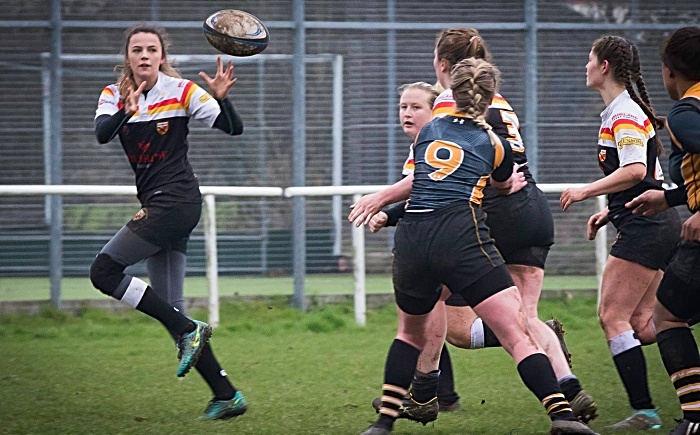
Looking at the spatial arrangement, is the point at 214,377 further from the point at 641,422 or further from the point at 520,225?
the point at 641,422

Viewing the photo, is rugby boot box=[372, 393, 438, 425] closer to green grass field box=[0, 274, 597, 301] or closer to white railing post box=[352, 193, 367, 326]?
white railing post box=[352, 193, 367, 326]

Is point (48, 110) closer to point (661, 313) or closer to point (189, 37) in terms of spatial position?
point (189, 37)

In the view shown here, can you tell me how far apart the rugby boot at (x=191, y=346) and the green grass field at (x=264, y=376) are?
29 cm

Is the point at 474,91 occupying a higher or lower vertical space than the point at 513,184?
higher

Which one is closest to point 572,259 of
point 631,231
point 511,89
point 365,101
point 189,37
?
point 511,89

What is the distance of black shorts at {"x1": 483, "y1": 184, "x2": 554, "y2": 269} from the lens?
5.38 metres

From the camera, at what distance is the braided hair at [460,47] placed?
5449 millimetres

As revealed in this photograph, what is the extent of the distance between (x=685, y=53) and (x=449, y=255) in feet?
4.56

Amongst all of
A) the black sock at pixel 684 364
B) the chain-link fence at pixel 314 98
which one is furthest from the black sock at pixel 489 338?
the chain-link fence at pixel 314 98

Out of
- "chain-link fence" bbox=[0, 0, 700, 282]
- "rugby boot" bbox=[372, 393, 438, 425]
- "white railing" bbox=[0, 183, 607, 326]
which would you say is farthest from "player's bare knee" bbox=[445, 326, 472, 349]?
"chain-link fence" bbox=[0, 0, 700, 282]

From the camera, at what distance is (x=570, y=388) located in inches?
207

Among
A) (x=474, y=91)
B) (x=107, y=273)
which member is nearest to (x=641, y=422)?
(x=474, y=91)

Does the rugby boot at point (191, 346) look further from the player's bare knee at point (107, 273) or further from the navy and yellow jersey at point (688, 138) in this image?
the navy and yellow jersey at point (688, 138)

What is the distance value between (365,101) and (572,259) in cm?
265
